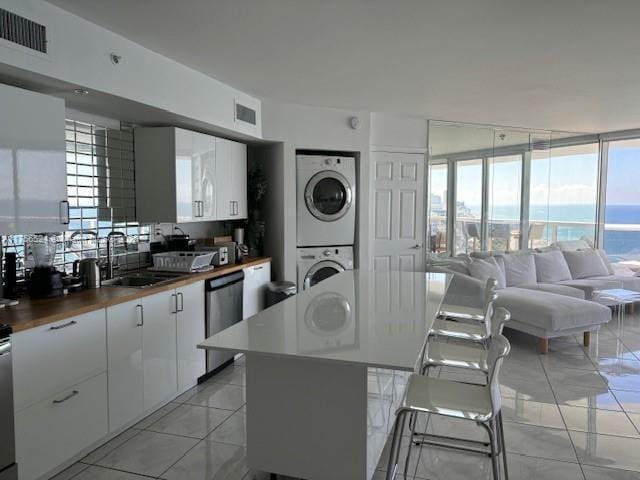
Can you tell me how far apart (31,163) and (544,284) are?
562cm

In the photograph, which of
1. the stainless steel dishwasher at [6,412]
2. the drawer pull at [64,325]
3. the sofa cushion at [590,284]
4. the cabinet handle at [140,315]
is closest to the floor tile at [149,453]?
the stainless steel dishwasher at [6,412]

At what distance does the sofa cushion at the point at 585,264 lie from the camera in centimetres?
645

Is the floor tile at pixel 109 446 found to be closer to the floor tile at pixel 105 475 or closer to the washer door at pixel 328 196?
the floor tile at pixel 105 475

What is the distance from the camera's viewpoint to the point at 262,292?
4.83 m

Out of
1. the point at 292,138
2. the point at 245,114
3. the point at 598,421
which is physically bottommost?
the point at 598,421

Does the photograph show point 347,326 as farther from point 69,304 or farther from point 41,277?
point 41,277

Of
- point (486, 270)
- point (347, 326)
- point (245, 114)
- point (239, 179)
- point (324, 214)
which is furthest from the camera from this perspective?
point (486, 270)

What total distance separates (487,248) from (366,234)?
1.98 m

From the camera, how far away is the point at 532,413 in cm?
319

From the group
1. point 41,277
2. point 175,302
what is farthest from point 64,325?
point 175,302

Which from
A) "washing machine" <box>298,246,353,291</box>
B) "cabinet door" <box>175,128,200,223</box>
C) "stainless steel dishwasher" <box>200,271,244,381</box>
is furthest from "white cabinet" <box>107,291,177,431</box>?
"washing machine" <box>298,246,353,291</box>

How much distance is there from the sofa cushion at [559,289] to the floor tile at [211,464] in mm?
4272

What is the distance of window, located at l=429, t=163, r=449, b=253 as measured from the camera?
239 inches

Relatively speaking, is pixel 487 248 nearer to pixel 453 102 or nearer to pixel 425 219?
pixel 425 219
